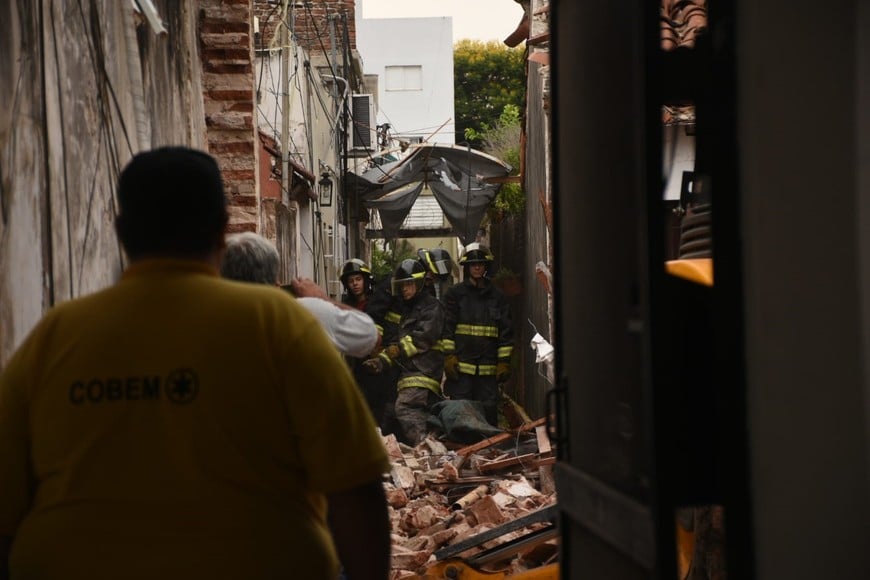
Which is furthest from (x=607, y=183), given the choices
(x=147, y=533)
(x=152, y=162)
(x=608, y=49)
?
(x=147, y=533)

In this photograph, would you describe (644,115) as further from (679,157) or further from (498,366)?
(498,366)

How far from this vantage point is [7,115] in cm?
380

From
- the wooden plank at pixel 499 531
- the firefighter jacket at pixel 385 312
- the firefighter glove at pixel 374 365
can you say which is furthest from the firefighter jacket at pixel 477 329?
the wooden plank at pixel 499 531

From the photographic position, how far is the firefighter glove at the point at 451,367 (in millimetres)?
13984

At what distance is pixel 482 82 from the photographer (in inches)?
2149

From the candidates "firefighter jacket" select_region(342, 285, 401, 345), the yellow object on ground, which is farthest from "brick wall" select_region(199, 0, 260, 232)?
the yellow object on ground

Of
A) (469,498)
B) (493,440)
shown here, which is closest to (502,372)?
(493,440)

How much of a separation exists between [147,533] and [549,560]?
4608 mm

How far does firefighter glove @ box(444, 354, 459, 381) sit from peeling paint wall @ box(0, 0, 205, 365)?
754 centimetres

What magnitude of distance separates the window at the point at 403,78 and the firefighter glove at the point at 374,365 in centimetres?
4143

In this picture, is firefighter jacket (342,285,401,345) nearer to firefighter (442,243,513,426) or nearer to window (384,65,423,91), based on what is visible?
firefighter (442,243,513,426)

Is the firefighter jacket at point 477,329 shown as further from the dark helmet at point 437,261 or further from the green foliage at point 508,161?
the green foliage at point 508,161

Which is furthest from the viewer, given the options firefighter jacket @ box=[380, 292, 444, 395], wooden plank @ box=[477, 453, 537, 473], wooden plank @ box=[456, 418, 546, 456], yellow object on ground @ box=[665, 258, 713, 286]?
firefighter jacket @ box=[380, 292, 444, 395]

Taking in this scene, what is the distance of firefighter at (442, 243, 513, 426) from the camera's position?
13953 millimetres
